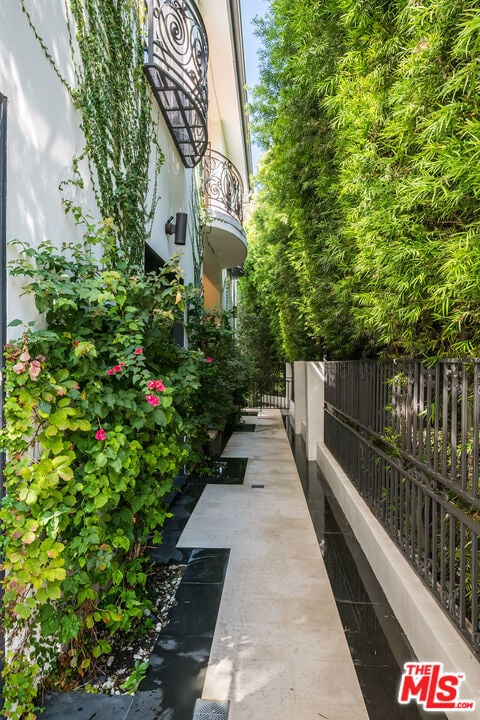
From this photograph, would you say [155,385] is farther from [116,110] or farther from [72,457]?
[116,110]

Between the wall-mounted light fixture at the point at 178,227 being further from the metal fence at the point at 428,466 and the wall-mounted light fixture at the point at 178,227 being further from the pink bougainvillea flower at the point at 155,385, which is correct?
the pink bougainvillea flower at the point at 155,385

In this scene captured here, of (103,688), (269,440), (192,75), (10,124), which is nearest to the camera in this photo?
(10,124)

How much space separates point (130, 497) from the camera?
2.44 meters

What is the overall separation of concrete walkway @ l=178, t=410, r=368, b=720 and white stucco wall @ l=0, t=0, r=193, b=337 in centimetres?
219

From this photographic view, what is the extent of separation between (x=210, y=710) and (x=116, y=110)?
401 cm

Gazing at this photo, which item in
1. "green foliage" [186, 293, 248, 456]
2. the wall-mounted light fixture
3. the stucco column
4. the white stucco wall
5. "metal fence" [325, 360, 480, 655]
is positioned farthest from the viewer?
the stucco column

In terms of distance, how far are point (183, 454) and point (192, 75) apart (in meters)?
4.40

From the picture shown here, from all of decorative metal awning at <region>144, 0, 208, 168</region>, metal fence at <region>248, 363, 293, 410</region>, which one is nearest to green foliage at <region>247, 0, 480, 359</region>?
decorative metal awning at <region>144, 0, 208, 168</region>

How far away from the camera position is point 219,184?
26.0 ft

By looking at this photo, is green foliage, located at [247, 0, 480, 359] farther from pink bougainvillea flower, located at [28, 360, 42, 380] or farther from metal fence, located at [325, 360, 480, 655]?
pink bougainvillea flower, located at [28, 360, 42, 380]

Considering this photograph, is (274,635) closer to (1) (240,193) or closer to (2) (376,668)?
(2) (376,668)

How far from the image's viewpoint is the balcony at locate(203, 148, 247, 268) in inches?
303

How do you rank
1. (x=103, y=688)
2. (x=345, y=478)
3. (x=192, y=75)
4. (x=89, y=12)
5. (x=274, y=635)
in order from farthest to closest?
1. (x=345, y=478)
2. (x=192, y=75)
3. (x=89, y=12)
4. (x=274, y=635)
5. (x=103, y=688)

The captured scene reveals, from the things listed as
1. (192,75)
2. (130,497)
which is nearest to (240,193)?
(192,75)
